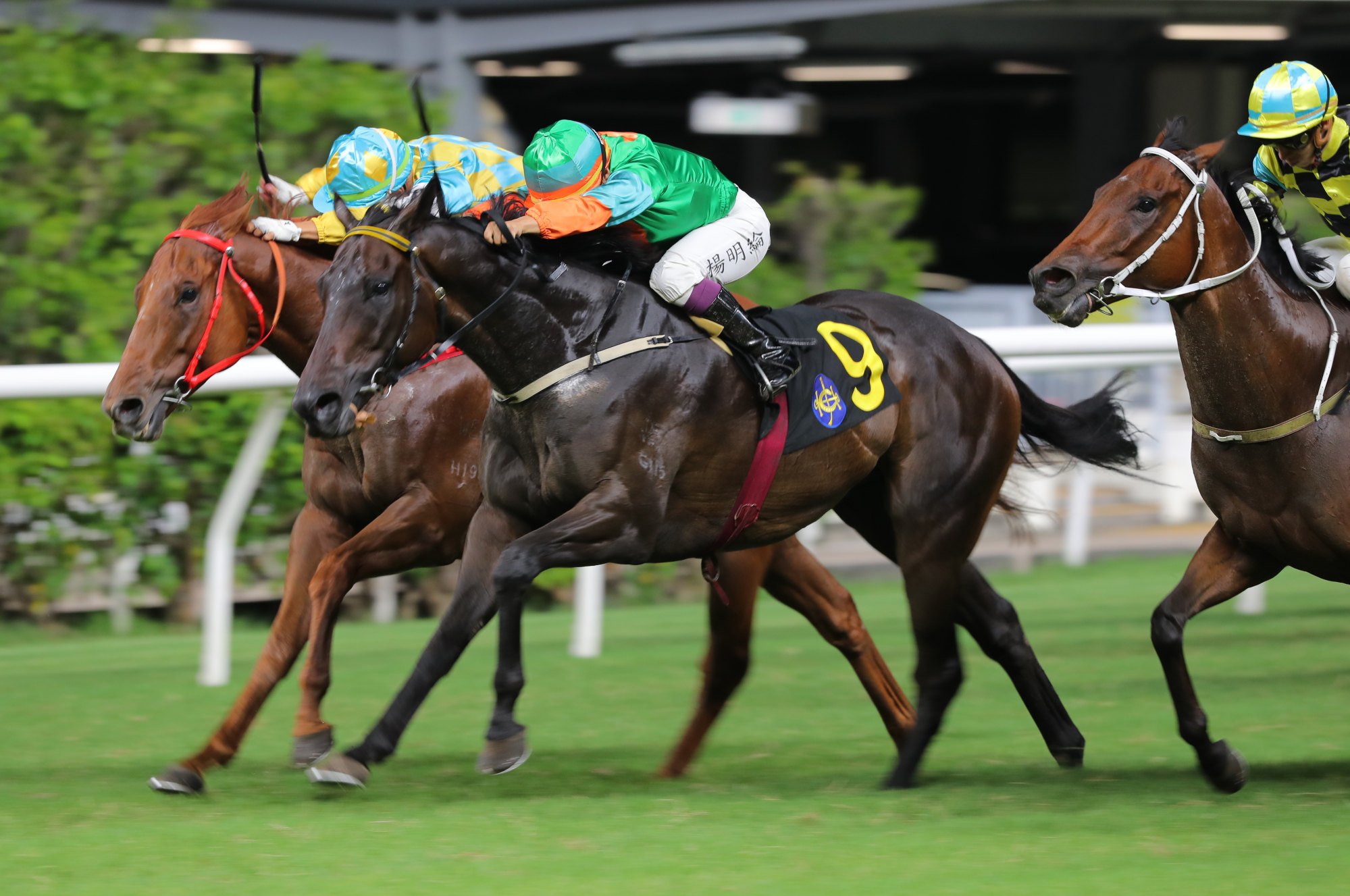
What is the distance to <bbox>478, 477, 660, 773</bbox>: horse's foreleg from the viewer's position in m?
4.21

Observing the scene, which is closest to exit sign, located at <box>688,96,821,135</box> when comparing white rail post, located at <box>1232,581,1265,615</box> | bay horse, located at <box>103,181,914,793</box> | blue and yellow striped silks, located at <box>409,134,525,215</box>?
white rail post, located at <box>1232,581,1265,615</box>

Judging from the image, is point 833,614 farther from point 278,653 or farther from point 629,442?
point 278,653

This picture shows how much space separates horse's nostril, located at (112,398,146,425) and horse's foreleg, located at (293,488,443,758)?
2.14 ft

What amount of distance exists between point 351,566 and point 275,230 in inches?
37.6

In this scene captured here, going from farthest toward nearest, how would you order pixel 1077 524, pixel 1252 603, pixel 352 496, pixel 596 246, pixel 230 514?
pixel 1077 524
pixel 1252 603
pixel 230 514
pixel 352 496
pixel 596 246

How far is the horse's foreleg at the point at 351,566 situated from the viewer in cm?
465

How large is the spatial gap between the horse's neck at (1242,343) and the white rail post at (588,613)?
278cm

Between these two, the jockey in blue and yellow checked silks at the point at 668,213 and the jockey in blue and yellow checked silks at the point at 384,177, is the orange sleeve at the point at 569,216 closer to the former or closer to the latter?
the jockey in blue and yellow checked silks at the point at 668,213

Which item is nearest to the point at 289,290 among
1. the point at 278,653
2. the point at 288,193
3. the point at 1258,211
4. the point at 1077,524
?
the point at 288,193

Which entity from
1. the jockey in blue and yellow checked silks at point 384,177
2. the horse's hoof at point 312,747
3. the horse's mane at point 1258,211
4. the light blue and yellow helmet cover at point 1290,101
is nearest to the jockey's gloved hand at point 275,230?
the jockey in blue and yellow checked silks at point 384,177

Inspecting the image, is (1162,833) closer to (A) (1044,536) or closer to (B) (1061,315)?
(B) (1061,315)

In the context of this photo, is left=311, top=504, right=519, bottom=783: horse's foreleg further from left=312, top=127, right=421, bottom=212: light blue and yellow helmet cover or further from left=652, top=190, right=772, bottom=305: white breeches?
left=312, top=127, right=421, bottom=212: light blue and yellow helmet cover

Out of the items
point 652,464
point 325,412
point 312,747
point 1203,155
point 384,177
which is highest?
point 1203,155

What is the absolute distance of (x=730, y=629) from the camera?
5012 mm
